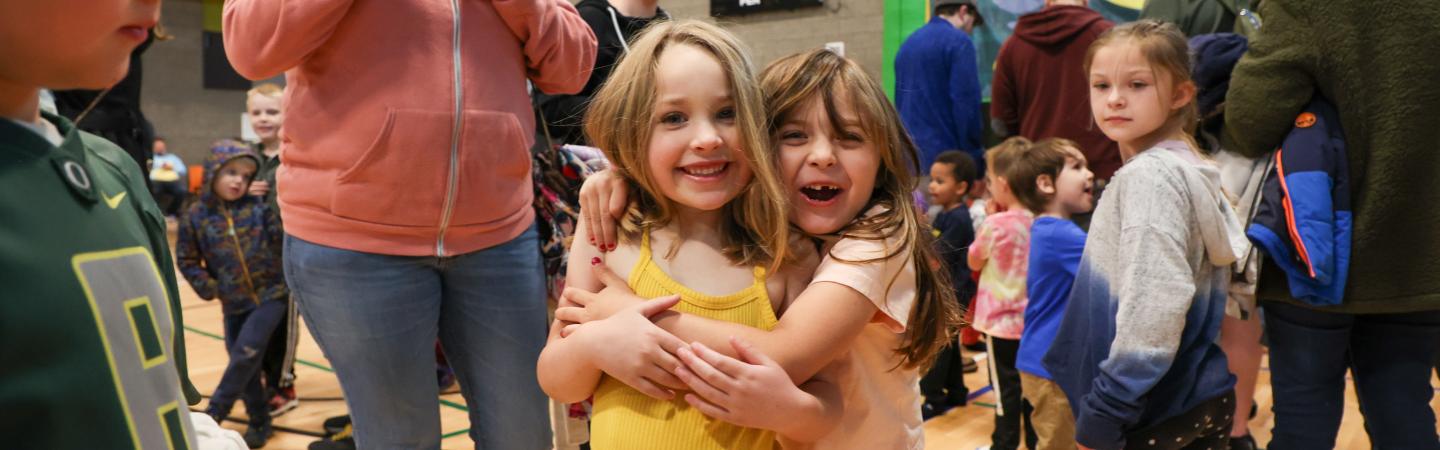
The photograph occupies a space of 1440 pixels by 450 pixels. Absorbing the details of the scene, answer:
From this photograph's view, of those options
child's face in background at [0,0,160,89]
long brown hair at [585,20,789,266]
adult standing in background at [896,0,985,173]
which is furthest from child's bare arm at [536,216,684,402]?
adult standing in background at [896,0,985,173]

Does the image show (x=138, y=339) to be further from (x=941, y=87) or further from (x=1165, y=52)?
(x=941, y=87)

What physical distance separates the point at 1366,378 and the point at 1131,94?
35.1 inches

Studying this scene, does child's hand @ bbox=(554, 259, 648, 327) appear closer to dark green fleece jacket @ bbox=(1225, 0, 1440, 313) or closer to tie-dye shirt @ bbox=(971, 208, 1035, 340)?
dark green fleece jacket @ bbox=(1225, 0, 1440, 313)

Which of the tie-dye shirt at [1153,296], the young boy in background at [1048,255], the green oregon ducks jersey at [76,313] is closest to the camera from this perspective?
the green oregon ducks jersey at [76,313]

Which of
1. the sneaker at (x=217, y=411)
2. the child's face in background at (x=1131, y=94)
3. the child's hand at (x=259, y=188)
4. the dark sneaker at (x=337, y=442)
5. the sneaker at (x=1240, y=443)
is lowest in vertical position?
the dark sneaker at (x=337, y=442)

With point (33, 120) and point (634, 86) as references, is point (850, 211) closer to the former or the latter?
point (634, 86)

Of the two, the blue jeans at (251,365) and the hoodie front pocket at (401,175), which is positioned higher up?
the hoodie front pocket at (401,175)

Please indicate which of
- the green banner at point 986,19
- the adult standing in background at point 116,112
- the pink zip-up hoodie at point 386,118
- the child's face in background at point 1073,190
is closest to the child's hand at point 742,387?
the pink zip-up hoodie at point 386,118

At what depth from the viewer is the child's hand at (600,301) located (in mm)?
1273

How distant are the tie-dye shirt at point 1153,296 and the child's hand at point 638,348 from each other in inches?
37.8

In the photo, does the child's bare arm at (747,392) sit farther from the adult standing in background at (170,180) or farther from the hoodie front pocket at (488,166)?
the adult standing in background at (170,180)

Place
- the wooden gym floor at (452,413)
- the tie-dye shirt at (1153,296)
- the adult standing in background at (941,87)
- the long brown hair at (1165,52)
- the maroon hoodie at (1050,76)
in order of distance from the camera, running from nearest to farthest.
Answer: the tie-dye shirt at (1153,296) → the long brown hair at (1165,52) → the wooden gym floor at (452,413) → the maroon hoodie at (1050,76) → the adult standing in background at (941,87)

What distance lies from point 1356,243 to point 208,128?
14.8m

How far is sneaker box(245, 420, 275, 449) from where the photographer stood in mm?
3346
